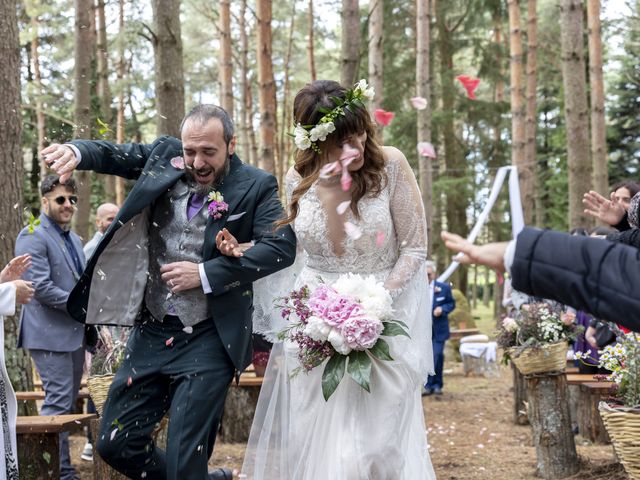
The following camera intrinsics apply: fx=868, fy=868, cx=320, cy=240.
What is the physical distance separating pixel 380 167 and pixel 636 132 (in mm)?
24978

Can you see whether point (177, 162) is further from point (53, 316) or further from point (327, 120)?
point (53, 316)

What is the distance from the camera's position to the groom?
4.73 metres

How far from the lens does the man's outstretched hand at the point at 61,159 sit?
178 inches

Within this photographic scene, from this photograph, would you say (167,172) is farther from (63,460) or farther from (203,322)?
(63,460)

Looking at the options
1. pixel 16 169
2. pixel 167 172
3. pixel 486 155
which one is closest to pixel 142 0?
pixel 486 155

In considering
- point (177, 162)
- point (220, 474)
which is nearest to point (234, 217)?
point (177, 162)

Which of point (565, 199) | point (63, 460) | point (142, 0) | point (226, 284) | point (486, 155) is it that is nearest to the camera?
point (226, 284)

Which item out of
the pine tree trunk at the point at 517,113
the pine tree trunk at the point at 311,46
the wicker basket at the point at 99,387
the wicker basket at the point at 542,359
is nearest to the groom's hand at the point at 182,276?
the wicker basket at the point at 99,387

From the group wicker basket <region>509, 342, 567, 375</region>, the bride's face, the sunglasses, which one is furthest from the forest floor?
the bride's face

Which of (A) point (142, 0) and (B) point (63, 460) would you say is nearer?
(B) point (63, 460)

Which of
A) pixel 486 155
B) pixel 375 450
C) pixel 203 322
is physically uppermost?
pixel 486 155

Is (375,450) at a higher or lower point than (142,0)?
lower

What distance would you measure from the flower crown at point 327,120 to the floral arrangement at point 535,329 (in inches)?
145

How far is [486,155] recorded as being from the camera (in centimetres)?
2712
